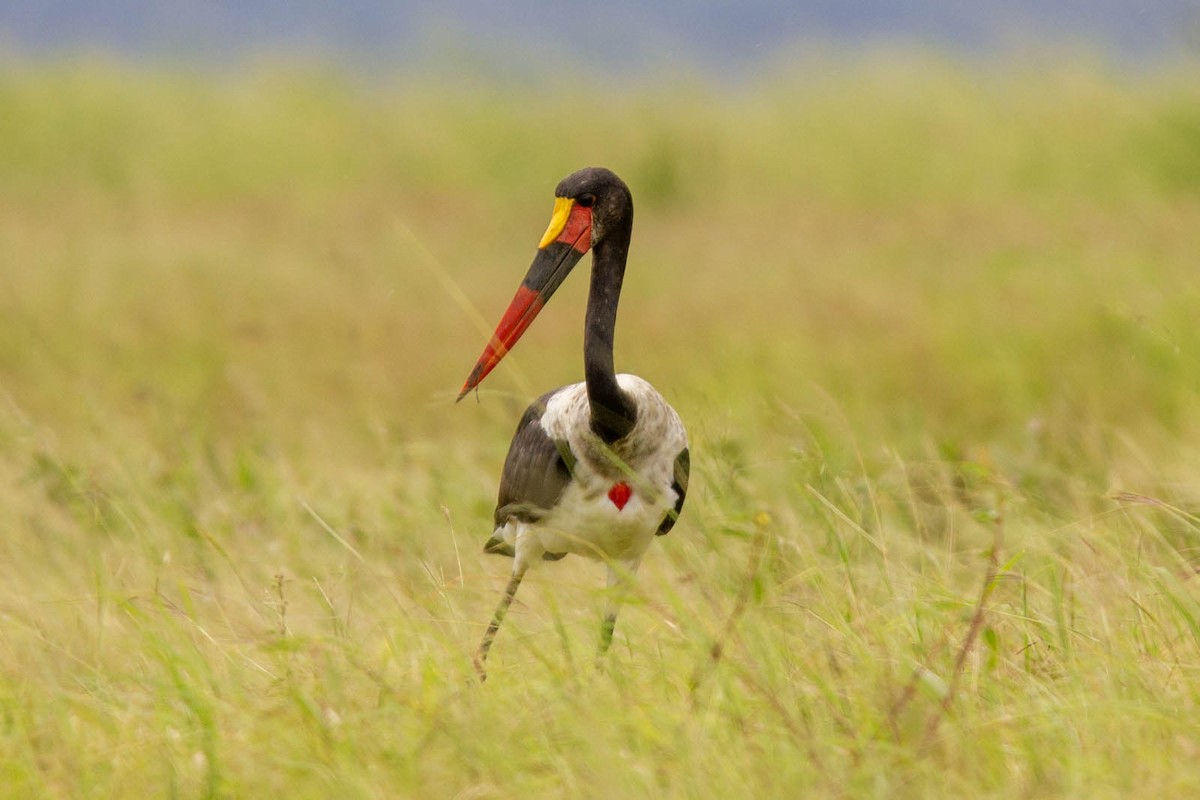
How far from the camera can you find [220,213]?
43.0 ft

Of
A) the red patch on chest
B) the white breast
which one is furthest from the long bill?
the red patch on chest

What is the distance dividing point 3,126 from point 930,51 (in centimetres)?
895

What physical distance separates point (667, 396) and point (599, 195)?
6.80 ft

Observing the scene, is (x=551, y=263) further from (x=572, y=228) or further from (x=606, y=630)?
(x=606, y=630)

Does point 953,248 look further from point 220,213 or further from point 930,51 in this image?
point 930,51

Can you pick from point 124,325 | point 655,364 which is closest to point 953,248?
point 655,364

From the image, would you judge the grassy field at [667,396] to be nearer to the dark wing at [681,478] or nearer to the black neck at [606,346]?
the dark wing at [681,478]

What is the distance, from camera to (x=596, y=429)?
12.4ft

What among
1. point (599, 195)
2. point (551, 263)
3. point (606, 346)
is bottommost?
point (606, 346)

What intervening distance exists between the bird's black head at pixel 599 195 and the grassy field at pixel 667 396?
0.35 m

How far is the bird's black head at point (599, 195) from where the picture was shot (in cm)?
380

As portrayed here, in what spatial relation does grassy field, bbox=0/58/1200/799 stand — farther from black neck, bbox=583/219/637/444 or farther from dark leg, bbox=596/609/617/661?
black neck, bbox=583/219/637/444

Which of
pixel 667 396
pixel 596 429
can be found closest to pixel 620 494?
pixel 596 429

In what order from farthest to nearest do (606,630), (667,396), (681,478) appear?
(667,396) < (681,478) < (606,630)
